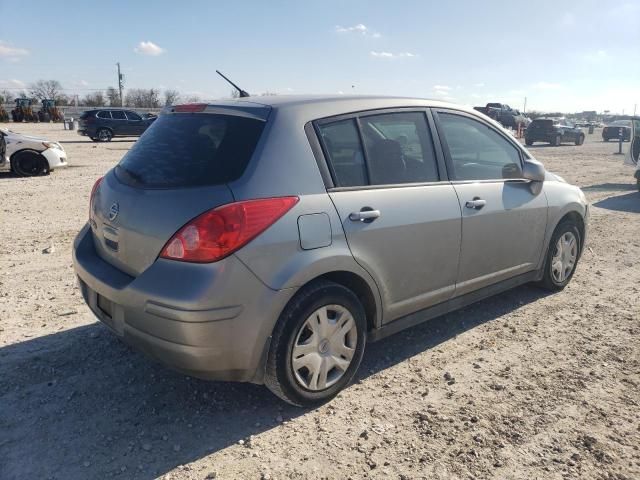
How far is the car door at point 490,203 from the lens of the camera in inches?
149

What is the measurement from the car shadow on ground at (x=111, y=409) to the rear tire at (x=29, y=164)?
31.8ft

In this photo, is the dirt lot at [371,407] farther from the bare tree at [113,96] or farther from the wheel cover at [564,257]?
the bare tree at [113,96]

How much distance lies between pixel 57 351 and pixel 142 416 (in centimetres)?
112

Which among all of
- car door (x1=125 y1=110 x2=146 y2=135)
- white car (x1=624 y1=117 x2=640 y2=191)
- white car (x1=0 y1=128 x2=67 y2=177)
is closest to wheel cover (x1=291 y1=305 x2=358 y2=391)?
white car (x1=0 y1=128 x2=67 y2=177)

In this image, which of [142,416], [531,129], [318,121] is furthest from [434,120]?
[531,129]

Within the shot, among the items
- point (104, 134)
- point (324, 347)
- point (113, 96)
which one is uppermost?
point (113, 96)

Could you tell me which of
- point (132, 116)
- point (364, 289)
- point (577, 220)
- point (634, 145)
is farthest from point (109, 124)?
point (364, 289)

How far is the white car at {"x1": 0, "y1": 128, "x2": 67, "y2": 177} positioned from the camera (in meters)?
11.8

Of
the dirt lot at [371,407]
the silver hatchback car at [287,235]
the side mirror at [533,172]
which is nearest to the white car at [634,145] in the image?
the dirt lot at [371,407]

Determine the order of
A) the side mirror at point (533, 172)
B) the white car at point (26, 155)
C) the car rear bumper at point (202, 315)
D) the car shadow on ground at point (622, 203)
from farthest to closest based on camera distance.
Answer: the white car at point (26, 155) → the car shadow on ground at point (622, 203) → the side mirror at point (533, 172) → the car rear bumper at point (202, 315)

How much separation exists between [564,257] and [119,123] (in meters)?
25.6

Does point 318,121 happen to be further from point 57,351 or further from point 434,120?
point 57,351

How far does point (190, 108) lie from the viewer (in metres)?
3.30

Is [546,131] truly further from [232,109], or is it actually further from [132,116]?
[232,109]
